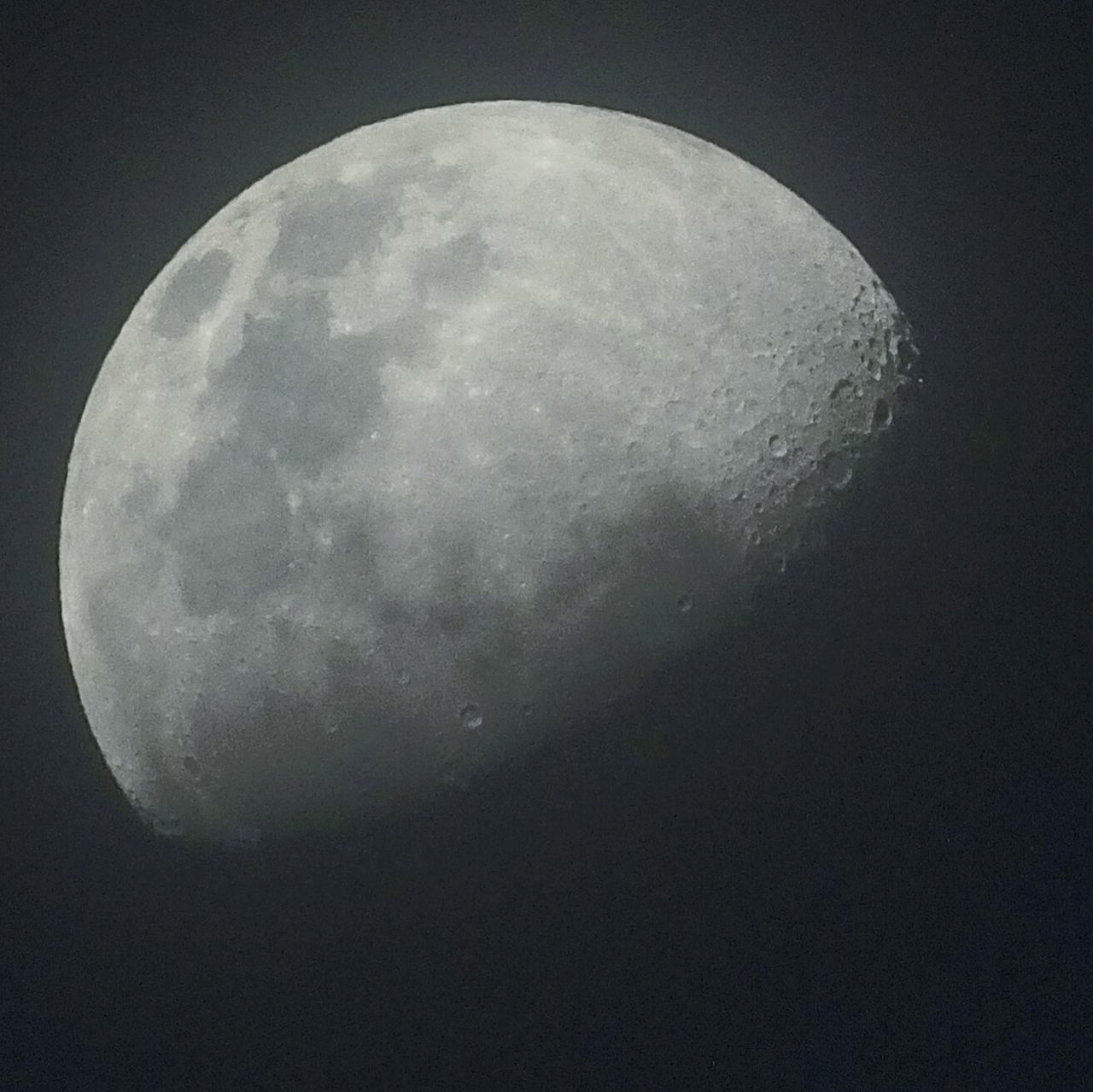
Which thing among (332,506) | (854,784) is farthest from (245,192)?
(854,784)

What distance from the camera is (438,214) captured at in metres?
2.90

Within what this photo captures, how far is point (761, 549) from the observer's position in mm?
2725

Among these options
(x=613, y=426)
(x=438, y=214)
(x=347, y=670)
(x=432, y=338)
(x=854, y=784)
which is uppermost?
(x=438, y=214)

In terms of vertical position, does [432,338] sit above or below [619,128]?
below

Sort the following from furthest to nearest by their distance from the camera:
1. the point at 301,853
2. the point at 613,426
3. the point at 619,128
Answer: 1. the point at 619,128
2. the point at 301,853
3. the point at 613,426

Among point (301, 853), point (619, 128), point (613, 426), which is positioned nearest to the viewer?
point (613, 426)

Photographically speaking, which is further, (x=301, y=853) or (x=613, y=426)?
(x=301, y=853)

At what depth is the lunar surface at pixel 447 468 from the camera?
264 centimetres

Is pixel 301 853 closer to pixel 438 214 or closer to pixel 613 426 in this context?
pixel 613 426

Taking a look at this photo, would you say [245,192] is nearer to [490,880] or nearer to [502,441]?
[502,441]

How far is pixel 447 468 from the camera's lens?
2660mm

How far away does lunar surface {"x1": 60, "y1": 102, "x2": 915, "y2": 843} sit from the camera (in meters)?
2.64

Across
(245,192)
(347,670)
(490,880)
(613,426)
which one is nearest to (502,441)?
(613,426)

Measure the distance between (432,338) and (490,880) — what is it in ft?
2.87
